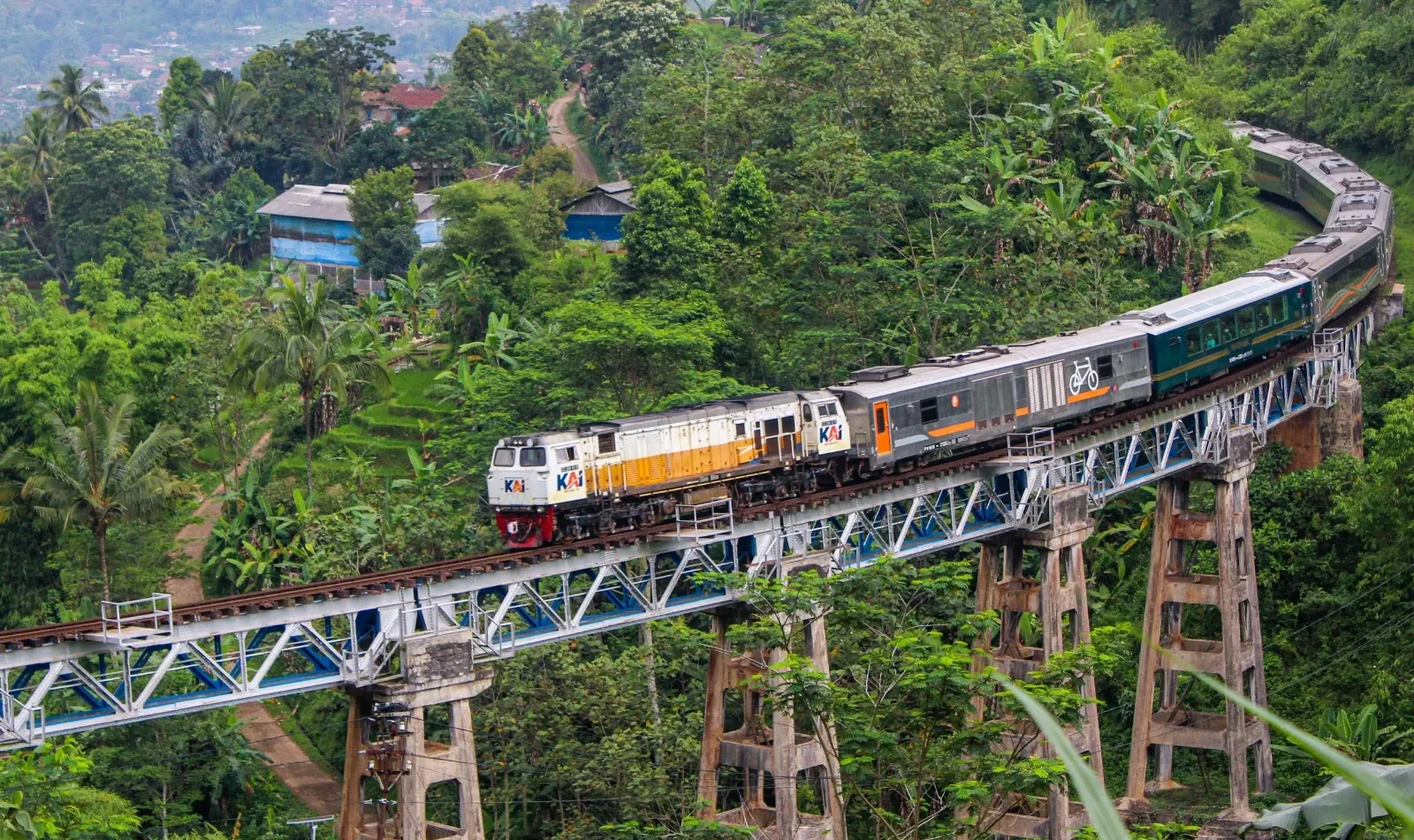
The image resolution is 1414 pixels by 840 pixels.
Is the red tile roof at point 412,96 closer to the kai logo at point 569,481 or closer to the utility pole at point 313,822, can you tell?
the utility pole at point 313,822

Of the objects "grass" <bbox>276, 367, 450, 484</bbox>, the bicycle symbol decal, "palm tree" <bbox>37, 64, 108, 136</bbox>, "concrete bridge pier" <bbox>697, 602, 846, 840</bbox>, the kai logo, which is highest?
"palm tree" <bbox>37, 64, 108, 136</bbox>

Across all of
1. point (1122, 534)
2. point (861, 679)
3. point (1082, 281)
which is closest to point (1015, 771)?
point (861, 679)

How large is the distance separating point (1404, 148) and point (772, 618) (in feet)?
173

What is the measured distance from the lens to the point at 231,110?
107250 mm

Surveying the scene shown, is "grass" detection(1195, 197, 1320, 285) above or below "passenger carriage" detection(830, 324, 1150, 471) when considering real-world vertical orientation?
below

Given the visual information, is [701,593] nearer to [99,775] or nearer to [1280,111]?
[99,775]

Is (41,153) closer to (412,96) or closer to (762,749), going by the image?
(412,96)

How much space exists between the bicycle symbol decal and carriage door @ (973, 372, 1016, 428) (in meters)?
2.00

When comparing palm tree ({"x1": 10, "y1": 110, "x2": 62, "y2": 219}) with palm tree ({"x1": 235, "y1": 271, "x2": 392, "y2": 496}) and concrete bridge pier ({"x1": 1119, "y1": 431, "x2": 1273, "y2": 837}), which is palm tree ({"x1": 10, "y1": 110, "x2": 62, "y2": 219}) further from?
concrete bridge pier ({"x1": 1119, "y1": 431, "x2": 1273, "y2": 837})

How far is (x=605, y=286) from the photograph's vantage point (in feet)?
185

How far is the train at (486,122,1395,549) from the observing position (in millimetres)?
31078


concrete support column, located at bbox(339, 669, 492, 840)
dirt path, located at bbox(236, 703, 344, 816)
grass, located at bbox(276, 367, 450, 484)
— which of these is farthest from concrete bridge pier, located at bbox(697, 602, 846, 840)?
grass, located at bbox(276, 367, 450, 484)

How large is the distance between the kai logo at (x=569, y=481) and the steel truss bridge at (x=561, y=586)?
5.40 ft

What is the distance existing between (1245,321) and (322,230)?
188 ft
